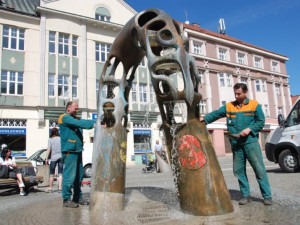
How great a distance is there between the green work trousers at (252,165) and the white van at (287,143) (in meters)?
6.13

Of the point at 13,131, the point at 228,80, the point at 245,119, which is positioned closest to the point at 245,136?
the point at 245,119

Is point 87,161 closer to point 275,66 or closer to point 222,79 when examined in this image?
point 222,79

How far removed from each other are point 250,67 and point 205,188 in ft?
116

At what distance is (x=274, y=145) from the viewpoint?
10.4 metres

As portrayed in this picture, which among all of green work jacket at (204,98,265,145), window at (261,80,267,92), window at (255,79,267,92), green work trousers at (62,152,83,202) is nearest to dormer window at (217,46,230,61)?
window at (255,79,267,92)

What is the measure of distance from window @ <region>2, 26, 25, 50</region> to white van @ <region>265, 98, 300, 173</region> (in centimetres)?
1893

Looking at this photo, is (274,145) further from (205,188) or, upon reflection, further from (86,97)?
(86,97)

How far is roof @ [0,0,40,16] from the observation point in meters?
21.8

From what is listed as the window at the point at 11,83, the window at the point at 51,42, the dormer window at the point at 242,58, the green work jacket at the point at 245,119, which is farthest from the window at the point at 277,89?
the green work jacket at the point at 245,119

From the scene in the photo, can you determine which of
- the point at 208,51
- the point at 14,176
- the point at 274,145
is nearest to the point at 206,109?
the point at 208,51

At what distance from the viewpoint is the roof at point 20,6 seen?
71.5ft

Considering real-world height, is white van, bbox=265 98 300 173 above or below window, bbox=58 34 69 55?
below

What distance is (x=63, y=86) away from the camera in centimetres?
2286

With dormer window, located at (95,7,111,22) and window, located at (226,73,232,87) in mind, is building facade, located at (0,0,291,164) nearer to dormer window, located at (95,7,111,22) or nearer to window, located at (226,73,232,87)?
dormer window, located at (95,7,111,22)
